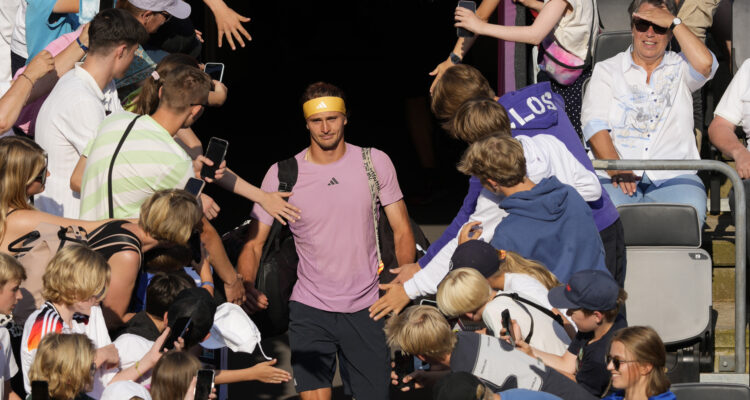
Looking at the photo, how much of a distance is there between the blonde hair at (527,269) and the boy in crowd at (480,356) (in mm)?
509

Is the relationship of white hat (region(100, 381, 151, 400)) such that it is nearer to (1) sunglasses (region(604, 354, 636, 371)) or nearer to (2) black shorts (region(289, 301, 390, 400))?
(1) sunglasses (region(604, 354, 636, 371))

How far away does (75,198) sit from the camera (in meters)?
5.46

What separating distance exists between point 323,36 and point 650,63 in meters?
7.88

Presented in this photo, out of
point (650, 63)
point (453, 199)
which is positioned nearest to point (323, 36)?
point (453, 199)

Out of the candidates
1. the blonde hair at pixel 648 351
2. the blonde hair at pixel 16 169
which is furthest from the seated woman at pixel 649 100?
the blonde hair at pixel 16 169

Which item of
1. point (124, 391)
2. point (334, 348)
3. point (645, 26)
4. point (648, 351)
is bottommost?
point (334, 348)

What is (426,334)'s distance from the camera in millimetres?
4156

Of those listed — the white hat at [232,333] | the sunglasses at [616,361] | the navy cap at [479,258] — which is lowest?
the white hat at [232,333]

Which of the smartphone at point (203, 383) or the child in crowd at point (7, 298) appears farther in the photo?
the child in crowd at point (7, 298)

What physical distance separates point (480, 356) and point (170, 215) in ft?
4.61

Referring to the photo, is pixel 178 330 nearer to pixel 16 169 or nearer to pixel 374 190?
pixel 16 169

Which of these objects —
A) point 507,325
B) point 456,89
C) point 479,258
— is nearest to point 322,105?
point 456,89

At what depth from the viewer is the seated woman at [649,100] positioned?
664 centimetres

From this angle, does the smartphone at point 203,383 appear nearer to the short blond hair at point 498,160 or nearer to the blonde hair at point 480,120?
the short blond hair at point 498,160
